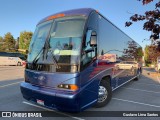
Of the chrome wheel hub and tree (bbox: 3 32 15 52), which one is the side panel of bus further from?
the chrome wheel hub

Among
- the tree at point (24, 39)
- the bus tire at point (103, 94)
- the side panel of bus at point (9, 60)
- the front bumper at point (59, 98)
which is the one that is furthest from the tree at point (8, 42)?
the front bumper at point (59, 98)

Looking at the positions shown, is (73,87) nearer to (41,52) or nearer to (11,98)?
(41,52)

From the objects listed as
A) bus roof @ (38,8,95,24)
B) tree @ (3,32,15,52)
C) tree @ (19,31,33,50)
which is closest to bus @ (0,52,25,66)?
tree @ (3,32,15,52)

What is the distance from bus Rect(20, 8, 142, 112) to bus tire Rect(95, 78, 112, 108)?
88 mm

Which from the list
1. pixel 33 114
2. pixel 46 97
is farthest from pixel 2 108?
pixel 46 97

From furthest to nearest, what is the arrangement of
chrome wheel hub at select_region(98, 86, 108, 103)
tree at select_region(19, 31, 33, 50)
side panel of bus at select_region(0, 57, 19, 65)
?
tree at select_region(19, 31, 33, 50)
side panel of bus at select_region(0, 57, 19, 65)
chrome wheel hub at select_region(98, 86, 108, 103)

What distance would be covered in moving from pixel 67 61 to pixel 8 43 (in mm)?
63445

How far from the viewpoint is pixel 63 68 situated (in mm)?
4969

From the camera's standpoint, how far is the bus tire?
6.41 meters

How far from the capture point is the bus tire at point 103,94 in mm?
6406

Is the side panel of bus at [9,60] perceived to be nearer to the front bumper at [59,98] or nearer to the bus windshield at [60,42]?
the bus windshield at [60,42]

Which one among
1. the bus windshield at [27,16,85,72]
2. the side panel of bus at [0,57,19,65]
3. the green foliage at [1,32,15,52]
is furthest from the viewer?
the green foliage at [1,32,15,52]

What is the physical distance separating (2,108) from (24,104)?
73cm

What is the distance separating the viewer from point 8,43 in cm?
6406
